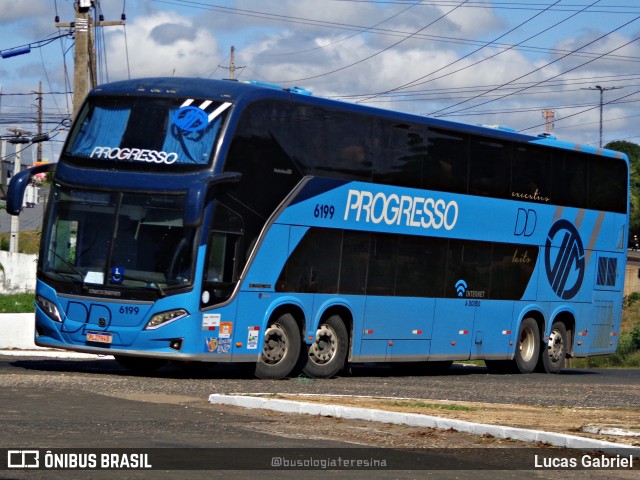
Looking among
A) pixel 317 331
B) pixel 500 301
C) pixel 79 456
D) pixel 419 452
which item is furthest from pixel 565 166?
pixel 79 456

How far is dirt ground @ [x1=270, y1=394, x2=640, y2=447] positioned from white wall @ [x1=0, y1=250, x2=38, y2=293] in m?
34.3

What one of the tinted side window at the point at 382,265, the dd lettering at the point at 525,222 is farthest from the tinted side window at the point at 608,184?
the tinted side window at the point at 382,265

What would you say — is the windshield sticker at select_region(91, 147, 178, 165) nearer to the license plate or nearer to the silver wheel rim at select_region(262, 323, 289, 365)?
the license plate

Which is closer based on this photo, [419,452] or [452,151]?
[419,452]

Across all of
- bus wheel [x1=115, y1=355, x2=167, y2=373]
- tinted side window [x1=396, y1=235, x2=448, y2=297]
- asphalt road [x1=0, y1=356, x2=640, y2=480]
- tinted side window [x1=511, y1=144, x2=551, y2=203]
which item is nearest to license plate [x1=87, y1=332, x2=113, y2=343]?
asphalt road [x1=0, y1=356, x2=640, y2=480]

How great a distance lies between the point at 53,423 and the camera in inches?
474

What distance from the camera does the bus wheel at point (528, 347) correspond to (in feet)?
87.2

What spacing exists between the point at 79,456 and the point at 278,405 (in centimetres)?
457

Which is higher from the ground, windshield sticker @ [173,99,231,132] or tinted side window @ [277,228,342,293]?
windshield sticker @ [173,99,231,132]

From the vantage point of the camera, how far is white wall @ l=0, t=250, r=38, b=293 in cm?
4803

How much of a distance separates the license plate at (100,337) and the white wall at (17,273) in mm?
29777

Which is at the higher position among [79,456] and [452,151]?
[452,151]

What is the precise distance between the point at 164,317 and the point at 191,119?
9.77 ft

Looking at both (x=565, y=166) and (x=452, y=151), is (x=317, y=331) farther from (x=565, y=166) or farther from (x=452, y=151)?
(x=565, y=166)
